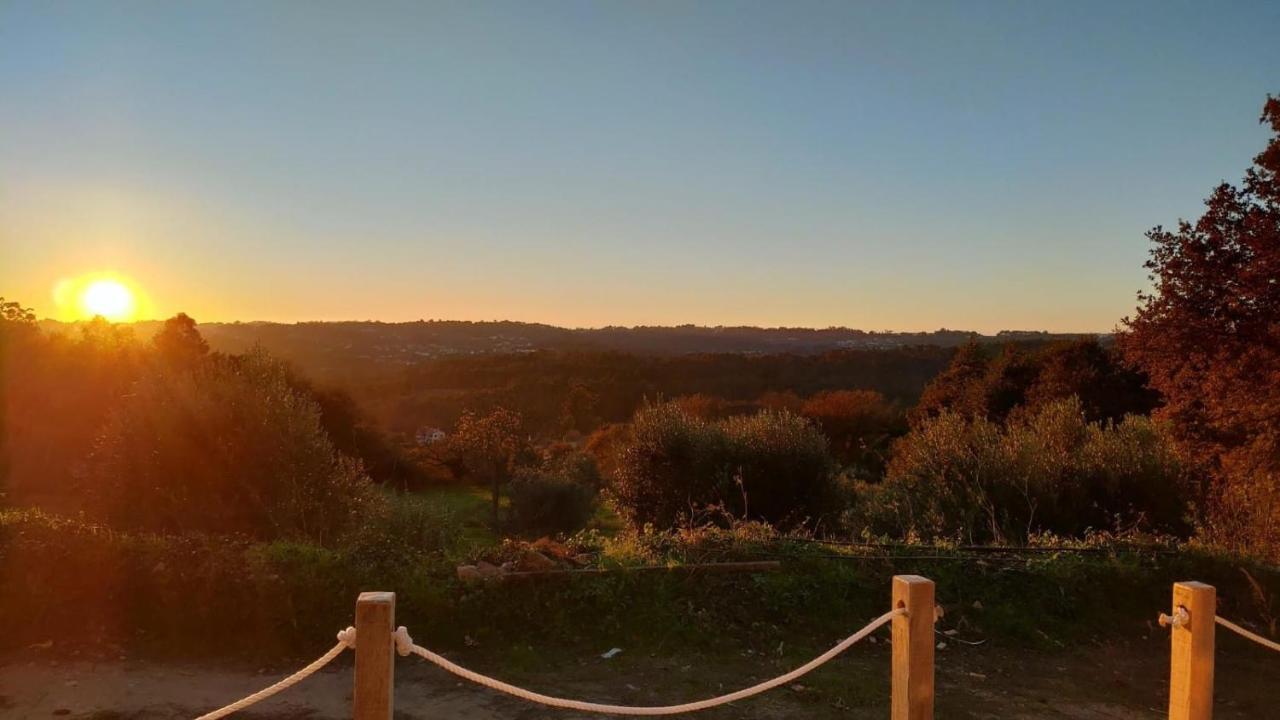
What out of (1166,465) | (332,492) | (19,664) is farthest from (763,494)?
(19,664)

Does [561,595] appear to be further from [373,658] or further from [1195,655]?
[1195,655]

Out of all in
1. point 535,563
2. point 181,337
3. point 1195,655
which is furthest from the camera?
point 181,337

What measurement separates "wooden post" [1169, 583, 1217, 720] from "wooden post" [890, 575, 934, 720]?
119cm

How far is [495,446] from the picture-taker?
29125 millimetres

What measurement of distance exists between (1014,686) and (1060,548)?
113 inches

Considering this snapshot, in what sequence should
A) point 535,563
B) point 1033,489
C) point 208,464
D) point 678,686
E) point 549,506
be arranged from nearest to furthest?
point 678,686 → point 535,563 → point 208,464 → point 1033,489 → point 549,506

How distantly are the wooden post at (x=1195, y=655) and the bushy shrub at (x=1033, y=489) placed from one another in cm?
854

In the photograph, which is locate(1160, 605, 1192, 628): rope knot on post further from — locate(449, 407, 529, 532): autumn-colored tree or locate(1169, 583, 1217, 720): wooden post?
locate(449, 407, 529, 532): autumn-colored tree

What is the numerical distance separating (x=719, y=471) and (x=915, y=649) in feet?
42.4

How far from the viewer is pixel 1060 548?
8.92m

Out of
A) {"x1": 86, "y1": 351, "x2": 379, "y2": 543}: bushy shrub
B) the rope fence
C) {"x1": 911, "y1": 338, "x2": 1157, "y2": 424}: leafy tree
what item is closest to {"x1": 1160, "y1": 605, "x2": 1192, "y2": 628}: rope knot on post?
the rope fence

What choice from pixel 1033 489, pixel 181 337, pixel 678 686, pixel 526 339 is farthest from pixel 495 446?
pixel 526 339

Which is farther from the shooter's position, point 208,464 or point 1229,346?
point 208,464

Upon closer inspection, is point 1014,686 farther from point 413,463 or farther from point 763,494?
point 413,463
